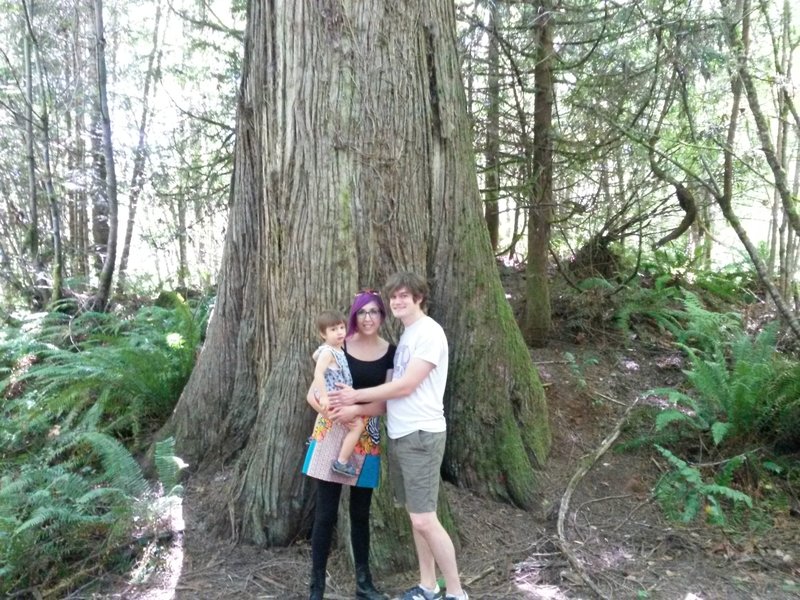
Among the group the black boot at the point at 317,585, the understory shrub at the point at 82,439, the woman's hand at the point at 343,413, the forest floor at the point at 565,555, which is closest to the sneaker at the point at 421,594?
the forest floor at the point at 565,555

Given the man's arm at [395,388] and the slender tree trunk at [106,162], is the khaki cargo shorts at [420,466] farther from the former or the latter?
the slender tree trunk at [106,162]

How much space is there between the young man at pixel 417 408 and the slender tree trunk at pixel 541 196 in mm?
→ 3722

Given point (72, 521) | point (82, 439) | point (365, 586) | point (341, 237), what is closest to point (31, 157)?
point (82, 439)

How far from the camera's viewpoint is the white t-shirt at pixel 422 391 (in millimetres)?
3211

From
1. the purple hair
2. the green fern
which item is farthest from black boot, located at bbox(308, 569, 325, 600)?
the green fern

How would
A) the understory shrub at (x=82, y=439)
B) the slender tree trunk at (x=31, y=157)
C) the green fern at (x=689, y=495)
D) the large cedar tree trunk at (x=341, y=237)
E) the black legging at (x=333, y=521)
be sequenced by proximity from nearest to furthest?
the black legging at (x=333, y=521), the understory shrub at (x=82, y=439), the large cedar tree trunk at (x=341, y=237), the green fern at (x=689, y=495), the slender tree trunk at (x=31, y=157)

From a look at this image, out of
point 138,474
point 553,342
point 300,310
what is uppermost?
point 300,310

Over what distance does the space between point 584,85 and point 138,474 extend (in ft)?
19.6

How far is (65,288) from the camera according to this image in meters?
9.78

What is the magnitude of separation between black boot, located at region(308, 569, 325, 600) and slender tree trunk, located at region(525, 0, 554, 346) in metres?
4.49

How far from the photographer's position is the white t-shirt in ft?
10.5

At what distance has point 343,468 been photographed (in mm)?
3305

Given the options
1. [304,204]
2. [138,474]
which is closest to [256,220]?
[304,204]

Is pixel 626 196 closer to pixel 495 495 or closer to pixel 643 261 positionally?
pixel 643 261
